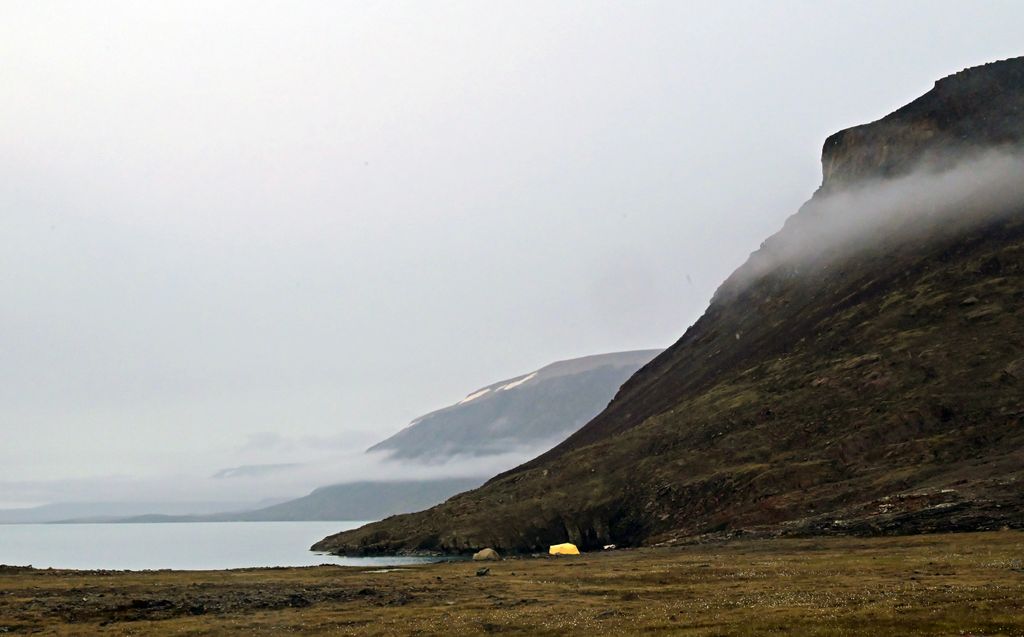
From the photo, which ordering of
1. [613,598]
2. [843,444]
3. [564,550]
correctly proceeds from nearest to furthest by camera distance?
1. [613,598]
2. [564,550]
3. [843,444]

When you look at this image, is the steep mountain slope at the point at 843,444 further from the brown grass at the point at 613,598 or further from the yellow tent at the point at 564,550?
the brown grass at the point at 613,598

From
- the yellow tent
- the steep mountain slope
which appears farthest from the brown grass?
the yellow tent

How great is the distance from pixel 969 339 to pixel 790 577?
363ft

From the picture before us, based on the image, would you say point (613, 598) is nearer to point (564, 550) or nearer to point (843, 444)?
point (564, 550)

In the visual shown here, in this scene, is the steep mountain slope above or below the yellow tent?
above

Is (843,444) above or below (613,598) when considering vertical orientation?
above

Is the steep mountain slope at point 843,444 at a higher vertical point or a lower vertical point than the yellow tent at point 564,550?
higher

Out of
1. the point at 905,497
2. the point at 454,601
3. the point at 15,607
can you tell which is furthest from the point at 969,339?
the point at 15,607

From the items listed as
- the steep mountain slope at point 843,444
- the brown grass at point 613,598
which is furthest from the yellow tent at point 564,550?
the brown grass at point 613,598

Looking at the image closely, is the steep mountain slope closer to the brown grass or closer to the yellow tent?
the yellow tent

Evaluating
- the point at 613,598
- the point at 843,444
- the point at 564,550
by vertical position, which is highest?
the point at 843,444

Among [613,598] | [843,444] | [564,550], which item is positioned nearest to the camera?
[613,598]

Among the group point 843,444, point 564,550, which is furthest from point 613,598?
point 843,444

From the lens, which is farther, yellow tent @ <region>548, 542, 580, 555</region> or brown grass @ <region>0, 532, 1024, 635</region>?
yellow tent @ <region>548, 542, 580, 555</region>
